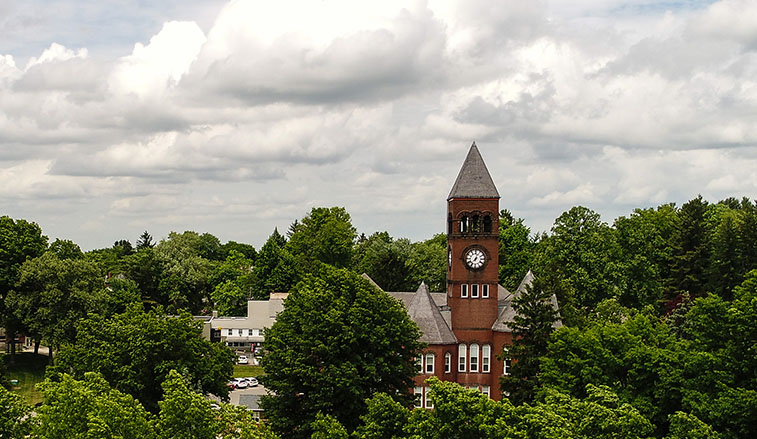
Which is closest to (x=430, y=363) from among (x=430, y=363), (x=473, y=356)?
(x=430, y=363)

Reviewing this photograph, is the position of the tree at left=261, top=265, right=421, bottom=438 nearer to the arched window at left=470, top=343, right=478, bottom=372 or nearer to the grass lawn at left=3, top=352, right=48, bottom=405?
the arched window at left=470, top=343, right=478, bottom=372

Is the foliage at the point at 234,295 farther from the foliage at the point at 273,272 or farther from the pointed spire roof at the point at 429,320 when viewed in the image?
the pointed spire roof at the point at 429,320

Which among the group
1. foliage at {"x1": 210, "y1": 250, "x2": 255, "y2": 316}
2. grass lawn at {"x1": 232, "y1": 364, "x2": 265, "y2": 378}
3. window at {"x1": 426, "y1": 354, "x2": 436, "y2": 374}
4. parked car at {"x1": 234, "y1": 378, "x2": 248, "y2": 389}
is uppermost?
foliage at {"x1": 210, "y1": 250, "x2": 255, "y2": 316}

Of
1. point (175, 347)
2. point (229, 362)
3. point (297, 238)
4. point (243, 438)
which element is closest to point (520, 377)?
point (229, 362)

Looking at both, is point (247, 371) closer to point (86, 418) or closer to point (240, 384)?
point (240, 384)

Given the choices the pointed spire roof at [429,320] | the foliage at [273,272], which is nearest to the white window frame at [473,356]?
the pointed spire roof at [429,320]

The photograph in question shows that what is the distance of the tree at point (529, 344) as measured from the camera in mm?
43984

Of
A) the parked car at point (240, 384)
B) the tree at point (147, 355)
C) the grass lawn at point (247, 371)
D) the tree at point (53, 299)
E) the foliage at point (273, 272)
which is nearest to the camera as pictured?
the tree at point (147, 355)

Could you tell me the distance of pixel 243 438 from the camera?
24.5 metres

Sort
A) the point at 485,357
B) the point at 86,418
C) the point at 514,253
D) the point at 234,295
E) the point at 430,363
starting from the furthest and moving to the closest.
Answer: the point at 234,295
the point at 514,253
the point at 485,357
the point at 430,363
the point at 86,418

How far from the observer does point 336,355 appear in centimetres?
3684

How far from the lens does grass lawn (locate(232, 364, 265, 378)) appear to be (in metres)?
79.4

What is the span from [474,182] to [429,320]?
34.4 feet

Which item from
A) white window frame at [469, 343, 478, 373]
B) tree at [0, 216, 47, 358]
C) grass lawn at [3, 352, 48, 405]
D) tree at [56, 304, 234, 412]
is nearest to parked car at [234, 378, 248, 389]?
grass lawn at [3, 352, 48, 405]
